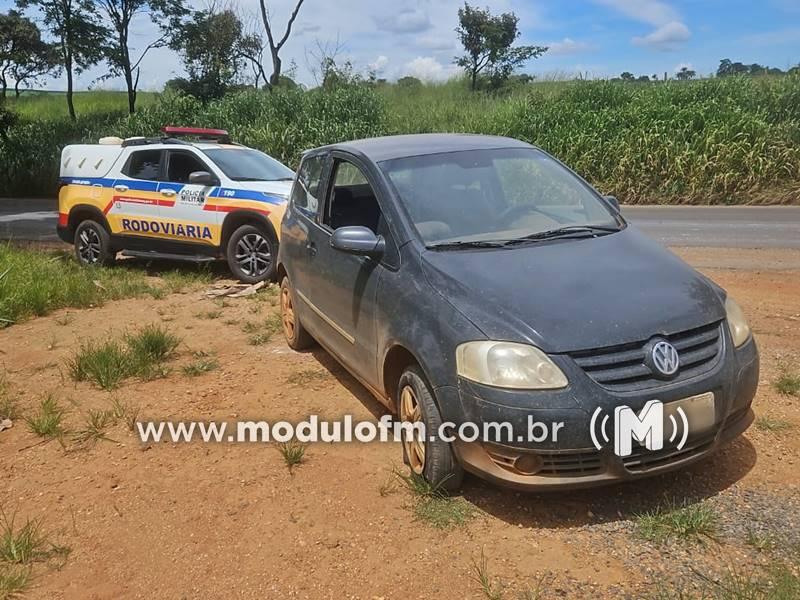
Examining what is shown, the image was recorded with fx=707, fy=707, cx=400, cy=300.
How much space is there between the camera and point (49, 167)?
20828mm

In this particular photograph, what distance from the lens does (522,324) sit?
10.5 feet

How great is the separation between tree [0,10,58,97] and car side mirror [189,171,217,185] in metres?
19.3

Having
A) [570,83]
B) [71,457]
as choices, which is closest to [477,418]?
[71,457]

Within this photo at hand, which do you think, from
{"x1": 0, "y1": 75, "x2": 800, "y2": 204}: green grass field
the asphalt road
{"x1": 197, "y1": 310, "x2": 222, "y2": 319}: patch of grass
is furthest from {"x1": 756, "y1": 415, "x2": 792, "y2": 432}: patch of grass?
{"x1": 0, "y1": 75, "x2": 800, "y2": 204}: green grass field

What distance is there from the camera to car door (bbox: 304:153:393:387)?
412 cm

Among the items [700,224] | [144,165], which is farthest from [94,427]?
[700,224]

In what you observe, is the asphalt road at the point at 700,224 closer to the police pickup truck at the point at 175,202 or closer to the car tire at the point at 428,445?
the police pickup truck at the point at 175,202

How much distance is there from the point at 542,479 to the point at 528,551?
316 mm

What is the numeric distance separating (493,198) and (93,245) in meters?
7.56

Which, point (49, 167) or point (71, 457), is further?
point (49, 167)

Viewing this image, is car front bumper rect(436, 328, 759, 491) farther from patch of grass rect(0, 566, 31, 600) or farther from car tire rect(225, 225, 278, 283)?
car tire rect(225, 225, 278, 283)

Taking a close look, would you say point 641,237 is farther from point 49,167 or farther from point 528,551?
point 49,167

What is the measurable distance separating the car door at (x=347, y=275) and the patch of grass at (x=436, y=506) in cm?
72

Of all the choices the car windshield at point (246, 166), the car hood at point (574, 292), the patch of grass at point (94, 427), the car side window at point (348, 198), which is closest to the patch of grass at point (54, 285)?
the car windshield at point (246, 166)
